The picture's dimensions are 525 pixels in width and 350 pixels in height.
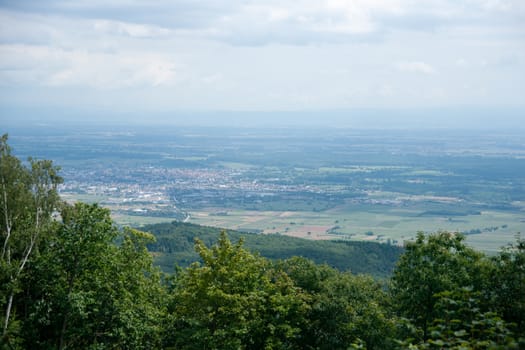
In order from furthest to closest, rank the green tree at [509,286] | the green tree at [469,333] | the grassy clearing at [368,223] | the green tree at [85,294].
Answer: the grassy clearing at [368,223] < the green tree at [85,294] < the green tree at [509,286] < the green tree at [469,333]

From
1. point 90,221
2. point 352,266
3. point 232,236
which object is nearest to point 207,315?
point 90,221

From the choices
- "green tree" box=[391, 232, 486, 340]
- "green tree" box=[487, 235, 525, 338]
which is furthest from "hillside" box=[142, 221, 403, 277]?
"green tree" box=[487, 235, 525, 338]

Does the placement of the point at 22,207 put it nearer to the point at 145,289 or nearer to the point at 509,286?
the point at 145,289

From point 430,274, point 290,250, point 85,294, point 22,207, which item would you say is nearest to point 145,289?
point 85,294

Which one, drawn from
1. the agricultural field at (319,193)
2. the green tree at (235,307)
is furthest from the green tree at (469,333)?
the agricultural field at (319,193)

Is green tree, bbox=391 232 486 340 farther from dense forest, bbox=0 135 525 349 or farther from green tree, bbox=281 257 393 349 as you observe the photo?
green tree, bbox=281 257 393 349

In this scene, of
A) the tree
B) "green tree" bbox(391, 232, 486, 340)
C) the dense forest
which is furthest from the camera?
the tree

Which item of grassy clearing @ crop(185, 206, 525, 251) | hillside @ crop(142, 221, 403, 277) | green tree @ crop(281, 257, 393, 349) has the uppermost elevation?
green tree @ crop(281, 257, 393, 349)

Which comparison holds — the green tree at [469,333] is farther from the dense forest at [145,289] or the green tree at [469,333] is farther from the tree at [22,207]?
the tree at [22,207]

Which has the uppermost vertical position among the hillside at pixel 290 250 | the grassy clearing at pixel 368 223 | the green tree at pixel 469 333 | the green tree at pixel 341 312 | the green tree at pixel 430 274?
the green tree at pixel 469 333
